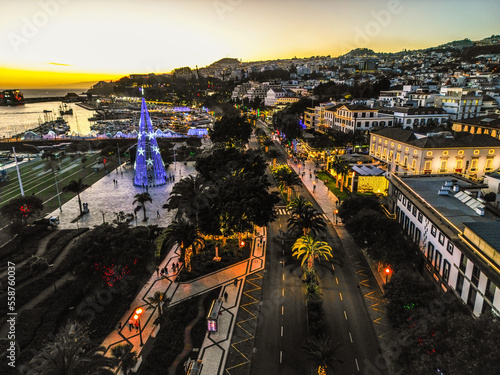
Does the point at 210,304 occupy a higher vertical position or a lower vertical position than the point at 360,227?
Result: lower

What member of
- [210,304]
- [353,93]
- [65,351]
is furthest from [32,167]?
[353,93]

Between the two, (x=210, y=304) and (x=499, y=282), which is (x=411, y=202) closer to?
(x=499, y=282)

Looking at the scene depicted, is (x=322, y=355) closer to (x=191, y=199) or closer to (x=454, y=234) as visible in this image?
(x=454, y=234)

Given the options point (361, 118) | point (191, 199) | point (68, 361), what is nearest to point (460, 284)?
point (68, 361)

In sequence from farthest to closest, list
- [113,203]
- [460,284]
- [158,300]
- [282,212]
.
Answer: [113,203] → [282,212] → [158,300] → [460,284]

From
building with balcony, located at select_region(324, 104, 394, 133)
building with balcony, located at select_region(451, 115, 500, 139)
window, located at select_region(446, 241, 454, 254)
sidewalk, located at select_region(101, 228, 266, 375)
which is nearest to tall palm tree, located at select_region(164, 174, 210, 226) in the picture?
sidewalk, located at select_region(101, 228, 266, 375)

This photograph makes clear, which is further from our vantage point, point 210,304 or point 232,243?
point 232,243
